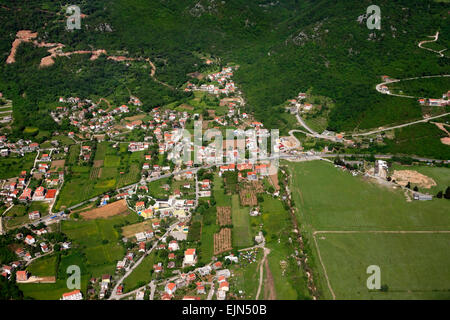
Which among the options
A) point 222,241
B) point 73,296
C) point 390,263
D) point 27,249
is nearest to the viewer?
point 73,296

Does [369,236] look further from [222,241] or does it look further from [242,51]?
[242,51]

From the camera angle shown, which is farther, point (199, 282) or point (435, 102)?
point (435, 102)

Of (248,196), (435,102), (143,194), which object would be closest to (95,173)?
(143,194)

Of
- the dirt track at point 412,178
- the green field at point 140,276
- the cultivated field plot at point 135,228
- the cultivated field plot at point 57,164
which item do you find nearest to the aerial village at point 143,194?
the cultivated field plot at point 57,164

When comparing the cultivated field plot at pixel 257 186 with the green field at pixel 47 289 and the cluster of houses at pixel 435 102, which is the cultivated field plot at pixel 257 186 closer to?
the green field at pixel 47 289
